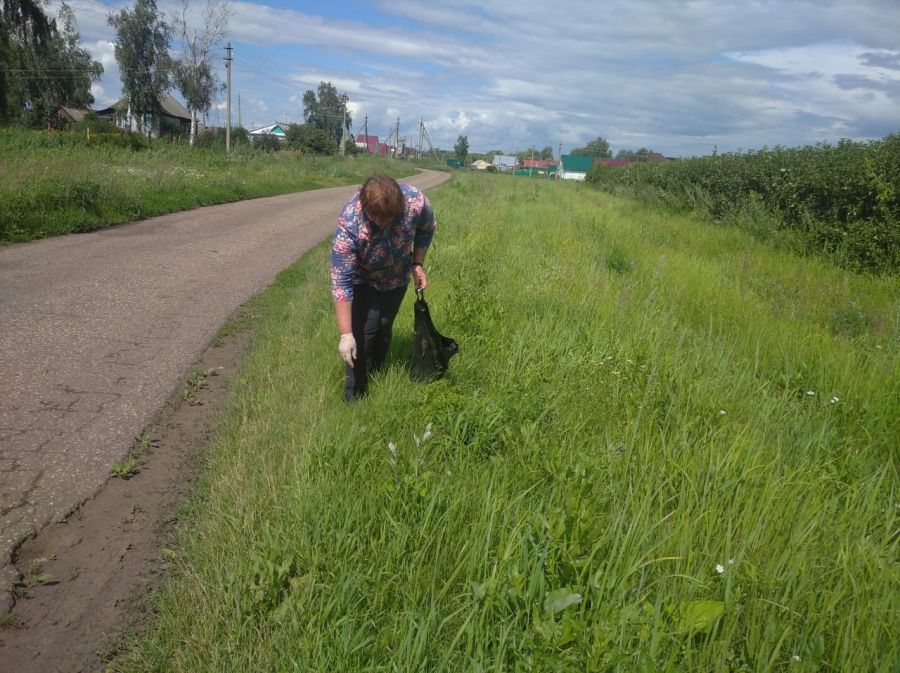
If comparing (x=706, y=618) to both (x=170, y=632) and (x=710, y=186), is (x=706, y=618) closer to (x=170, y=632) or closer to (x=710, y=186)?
(x=170, y=632)

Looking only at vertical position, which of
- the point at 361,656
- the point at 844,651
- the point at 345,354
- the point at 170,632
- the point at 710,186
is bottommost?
the point at 170,632

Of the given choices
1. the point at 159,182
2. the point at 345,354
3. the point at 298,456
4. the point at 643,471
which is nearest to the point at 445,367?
the point at 345,354

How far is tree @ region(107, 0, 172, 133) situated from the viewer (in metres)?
53.1

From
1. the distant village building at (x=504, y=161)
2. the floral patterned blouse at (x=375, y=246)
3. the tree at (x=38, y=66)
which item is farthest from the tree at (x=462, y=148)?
the floral patterned blouse at (x=375, y=246)

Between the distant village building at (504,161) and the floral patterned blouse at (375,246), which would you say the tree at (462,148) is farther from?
the floral patterned blouse at (375,246)

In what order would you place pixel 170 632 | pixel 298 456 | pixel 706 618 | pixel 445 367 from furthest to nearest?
pixel 445 367 < pixel 298 456 < pixel 170 632 < pixel 706 618

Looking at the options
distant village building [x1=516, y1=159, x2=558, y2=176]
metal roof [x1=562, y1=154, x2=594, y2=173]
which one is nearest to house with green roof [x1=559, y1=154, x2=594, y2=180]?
metal roof [x1=562, y1=154, x2=594, y2=173]

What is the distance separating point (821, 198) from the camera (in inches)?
461

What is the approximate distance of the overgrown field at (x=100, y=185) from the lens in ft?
31.3

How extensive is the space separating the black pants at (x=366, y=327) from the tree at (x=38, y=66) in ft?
103

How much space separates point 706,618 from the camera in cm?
190

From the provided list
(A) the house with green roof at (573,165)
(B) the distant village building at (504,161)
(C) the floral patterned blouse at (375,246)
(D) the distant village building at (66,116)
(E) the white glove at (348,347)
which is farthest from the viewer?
(B) the distant village building at (504,161)

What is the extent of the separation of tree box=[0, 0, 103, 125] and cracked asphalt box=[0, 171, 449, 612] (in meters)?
24.8

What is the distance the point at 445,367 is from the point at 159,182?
13.8m
